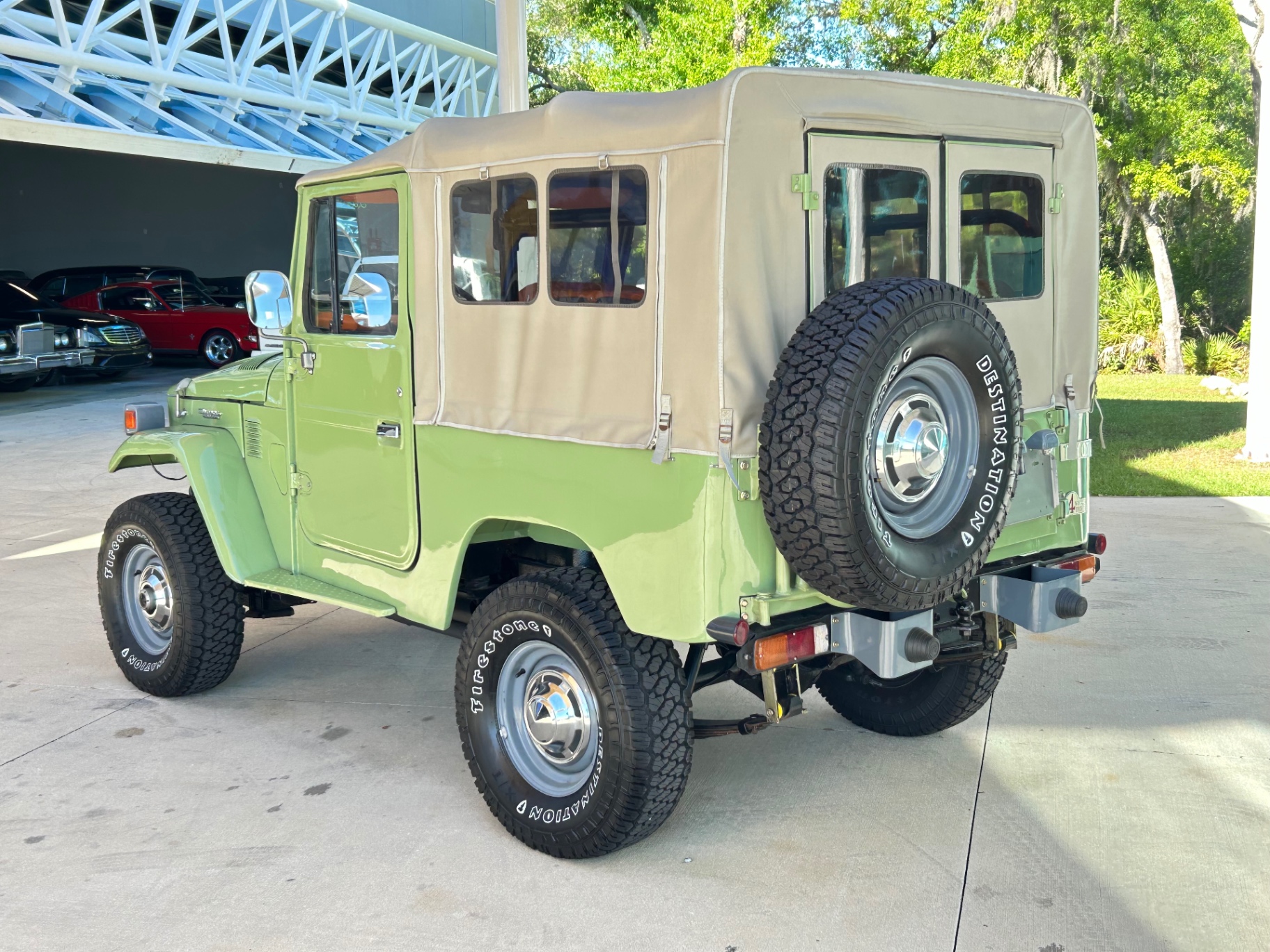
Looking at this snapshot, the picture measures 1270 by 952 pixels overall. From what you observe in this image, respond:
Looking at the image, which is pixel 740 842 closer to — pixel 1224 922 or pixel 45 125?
pixel 1224 922

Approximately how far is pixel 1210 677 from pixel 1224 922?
7.52 feet

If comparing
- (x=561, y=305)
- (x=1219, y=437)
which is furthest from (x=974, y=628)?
(x=1219, y=437)

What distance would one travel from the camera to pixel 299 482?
5160 millimetres

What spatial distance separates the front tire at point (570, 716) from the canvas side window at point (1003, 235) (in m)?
1.69

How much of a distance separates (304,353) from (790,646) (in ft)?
7.93

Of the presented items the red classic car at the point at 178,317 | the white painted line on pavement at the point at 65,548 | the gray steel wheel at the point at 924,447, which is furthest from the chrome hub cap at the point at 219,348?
the gray steel wheel at the point at 924,447

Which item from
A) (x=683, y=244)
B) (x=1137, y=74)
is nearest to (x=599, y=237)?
(x=683, y=244)

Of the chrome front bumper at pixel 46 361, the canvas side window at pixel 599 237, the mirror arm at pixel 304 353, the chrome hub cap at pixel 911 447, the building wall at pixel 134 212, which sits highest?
the building wall at pixel 134 212

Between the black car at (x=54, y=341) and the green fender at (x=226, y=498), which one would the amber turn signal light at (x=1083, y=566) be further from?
the black car at (x=54, y=341)

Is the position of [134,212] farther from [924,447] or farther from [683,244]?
[924,447]

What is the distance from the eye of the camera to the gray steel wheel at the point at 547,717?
4098mm

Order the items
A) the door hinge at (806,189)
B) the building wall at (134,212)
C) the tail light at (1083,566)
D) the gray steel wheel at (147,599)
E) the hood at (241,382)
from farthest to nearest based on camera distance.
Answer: the building wall at (134,212) → the gray steel wheel at (147,599) → the hood at (241,382) → the tail light at (1083,566) → the door hinge at (806,189)

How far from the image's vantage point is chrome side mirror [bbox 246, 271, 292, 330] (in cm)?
482

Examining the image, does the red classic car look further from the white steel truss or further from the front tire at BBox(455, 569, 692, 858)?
the front tire at BBox(455, 569, 692, 858)
